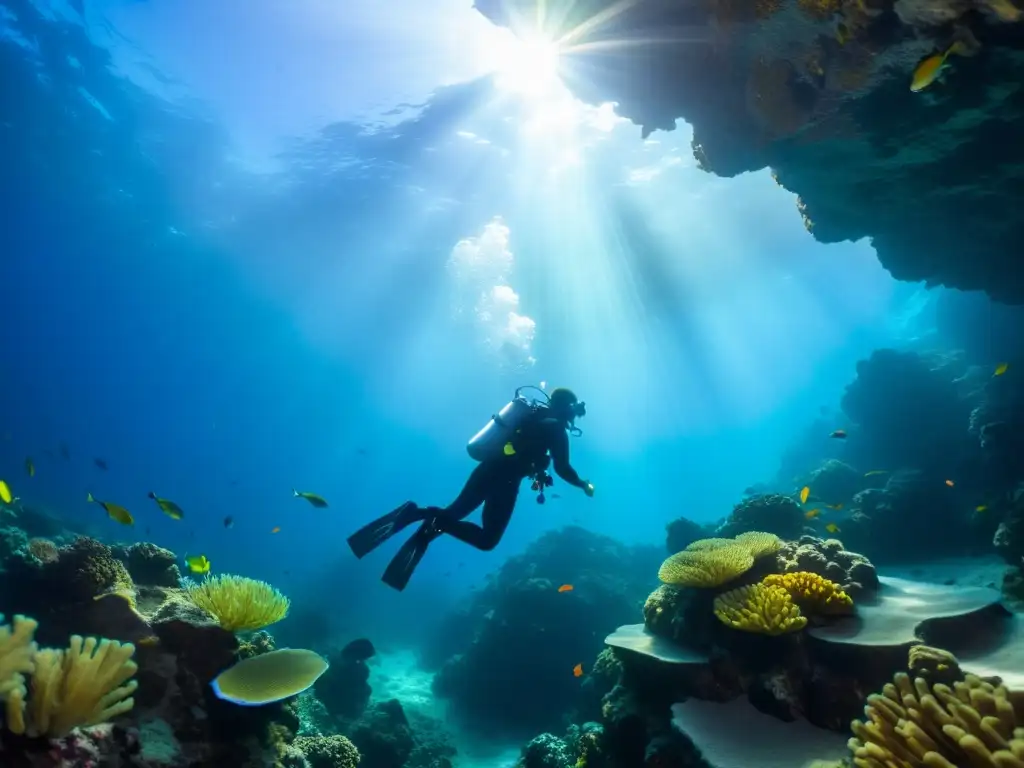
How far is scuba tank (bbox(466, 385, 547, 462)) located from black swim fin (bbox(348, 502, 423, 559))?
4.29ft

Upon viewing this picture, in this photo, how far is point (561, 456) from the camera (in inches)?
317

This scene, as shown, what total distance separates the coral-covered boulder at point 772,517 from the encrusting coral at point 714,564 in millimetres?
4830

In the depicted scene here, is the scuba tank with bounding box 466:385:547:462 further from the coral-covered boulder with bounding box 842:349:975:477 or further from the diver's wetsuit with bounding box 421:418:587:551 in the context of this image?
the coral-covered boulder with bounding box 842:349:975:477

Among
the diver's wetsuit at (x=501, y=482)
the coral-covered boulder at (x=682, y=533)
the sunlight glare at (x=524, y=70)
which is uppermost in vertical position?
the sunlight glare at (x=524, y=70)

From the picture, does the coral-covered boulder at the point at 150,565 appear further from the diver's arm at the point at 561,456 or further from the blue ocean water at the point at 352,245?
the blue ocean water at the point at 352,245

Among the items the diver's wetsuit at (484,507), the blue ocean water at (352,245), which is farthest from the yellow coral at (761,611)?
the blue ocean water at (352,245)

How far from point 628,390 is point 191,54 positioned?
65738 millimetres

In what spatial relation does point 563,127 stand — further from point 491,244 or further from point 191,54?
point 191,54

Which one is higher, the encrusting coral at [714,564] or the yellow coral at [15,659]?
the encrusting coral at [714,564]

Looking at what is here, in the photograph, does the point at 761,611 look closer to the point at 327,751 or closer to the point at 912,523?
the point at 327,751

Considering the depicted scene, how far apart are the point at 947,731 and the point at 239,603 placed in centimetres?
554

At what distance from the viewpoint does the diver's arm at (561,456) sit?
7891 mm

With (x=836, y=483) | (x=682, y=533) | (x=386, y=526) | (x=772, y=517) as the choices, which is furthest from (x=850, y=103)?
(x=836, y=483)

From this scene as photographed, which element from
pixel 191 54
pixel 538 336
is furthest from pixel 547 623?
pixel 538 336
